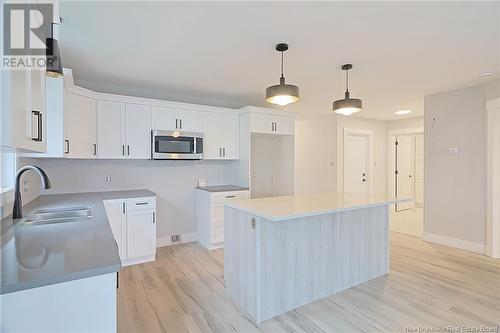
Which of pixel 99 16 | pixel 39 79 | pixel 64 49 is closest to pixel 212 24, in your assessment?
pixel 99 16

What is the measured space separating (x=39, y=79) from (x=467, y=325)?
3478mm

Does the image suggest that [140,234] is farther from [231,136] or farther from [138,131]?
[231,136]

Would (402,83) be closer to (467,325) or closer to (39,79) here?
(467,325)

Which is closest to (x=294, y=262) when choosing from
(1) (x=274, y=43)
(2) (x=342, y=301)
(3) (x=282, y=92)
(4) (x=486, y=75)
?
(2) (x=342, y=301)

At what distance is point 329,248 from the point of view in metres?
2.62

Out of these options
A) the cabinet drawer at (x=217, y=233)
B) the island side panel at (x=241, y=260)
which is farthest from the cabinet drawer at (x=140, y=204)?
the island side panel at (x=241, y=260)

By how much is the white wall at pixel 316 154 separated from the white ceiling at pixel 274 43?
2097mm

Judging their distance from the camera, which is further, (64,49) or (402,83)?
(402,83)

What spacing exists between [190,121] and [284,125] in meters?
1.64

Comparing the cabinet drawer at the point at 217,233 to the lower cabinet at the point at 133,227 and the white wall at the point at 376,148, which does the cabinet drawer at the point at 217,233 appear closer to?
the lower cabinet at the point at 133,227

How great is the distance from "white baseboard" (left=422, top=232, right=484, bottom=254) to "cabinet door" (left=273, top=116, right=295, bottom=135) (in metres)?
2.88

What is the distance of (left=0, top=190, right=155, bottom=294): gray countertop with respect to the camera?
38.7 inches

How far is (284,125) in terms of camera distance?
468 centimetres

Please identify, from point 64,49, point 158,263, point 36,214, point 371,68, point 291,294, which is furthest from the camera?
point 158,263
